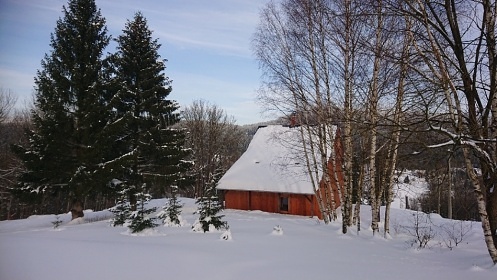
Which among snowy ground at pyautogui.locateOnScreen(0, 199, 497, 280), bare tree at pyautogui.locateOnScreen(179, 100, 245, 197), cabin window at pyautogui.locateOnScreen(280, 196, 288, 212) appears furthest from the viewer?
bare tree at pyautogui.locateOnScreen(179, 100, 245, 197)

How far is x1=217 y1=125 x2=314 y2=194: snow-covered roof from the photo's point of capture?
18188mm

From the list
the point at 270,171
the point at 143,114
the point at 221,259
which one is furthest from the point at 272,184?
the point at 221,259

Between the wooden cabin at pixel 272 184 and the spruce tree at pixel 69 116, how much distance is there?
26.7 feet

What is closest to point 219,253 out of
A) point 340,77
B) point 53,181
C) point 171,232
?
point 171,232

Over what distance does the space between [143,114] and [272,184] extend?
8.75m

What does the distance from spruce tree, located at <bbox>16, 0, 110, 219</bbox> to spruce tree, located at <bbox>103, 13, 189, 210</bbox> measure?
1.50m

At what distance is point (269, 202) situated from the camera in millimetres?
19406

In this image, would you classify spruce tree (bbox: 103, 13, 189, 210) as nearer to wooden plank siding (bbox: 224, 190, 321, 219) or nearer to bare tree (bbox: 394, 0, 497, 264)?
wooden plank siding (bbox: 224, 190, 321, 219)

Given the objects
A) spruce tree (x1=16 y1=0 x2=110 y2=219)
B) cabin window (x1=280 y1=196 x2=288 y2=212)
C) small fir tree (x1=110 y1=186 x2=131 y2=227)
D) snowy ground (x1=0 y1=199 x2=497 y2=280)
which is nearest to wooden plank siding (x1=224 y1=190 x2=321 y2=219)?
cabin window (x1=280 y1=196 x2=288 y2=212)

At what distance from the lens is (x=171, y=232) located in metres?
7.80

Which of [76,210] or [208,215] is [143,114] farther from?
[208,215]

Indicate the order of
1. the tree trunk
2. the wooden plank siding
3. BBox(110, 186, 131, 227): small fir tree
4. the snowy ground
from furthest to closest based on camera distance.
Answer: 1. the wooden plank siding
2. the tree trunk
3. BBox(110, 186, 131, 227): small fir tree
4. the snowy ground

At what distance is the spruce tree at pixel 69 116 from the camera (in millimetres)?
14516

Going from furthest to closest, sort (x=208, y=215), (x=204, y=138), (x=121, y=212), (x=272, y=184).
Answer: (x=204, y=138)
(x=272, y=184)
(x=121, y=212)
(x=208, y=215)
